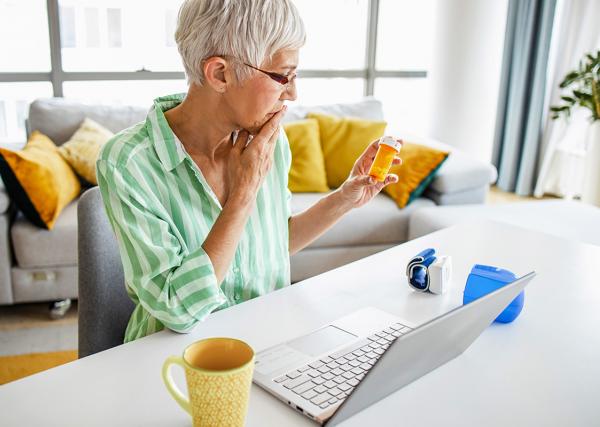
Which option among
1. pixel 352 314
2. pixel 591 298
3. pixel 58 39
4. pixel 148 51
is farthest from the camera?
pixel 148 51

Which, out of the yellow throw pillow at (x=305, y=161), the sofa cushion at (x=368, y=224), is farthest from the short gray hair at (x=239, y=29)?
the yellow throw pillow at (x=305, y=161)

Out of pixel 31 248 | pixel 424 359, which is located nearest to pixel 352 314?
pixel 424 359

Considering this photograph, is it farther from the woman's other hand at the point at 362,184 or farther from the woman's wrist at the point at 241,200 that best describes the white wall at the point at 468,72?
the woman's wrist at the point at 241,200

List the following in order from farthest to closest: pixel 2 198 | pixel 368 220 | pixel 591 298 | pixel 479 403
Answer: pixel 368 220 < pixel 2 198 < pixel 591 298 < pixel 479 403

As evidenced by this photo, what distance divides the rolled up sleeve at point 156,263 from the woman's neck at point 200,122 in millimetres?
193

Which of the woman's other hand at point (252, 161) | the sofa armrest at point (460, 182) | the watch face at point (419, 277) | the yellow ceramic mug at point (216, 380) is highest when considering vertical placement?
the woman's other hand at point (252, 161)

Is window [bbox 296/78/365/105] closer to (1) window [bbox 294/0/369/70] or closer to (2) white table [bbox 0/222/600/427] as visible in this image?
(1) window [bbox 294/0/369/70]

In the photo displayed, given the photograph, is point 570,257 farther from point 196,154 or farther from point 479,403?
point 196,154

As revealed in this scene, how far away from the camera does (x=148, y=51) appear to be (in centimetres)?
398

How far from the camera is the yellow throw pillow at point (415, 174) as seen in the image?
10.2 ft

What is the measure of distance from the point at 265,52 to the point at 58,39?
290 centimetres

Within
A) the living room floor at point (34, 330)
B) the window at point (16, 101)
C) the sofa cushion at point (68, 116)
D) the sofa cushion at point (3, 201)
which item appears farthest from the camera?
the window at point (16, 101)

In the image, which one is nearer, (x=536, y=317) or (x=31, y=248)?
(x=536, y=317)

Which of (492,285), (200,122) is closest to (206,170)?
(200,122)
